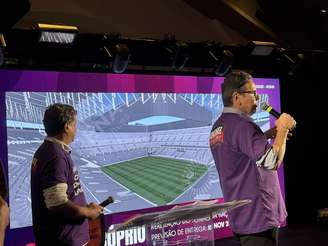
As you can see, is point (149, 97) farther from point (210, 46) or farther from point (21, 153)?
point (21, 153)

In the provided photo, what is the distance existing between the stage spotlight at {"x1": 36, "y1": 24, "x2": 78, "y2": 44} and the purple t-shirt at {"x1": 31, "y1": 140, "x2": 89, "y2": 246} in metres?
1.90

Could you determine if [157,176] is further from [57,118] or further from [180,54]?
[57,118]

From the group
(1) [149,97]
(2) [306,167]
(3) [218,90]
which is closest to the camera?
(1) [149,97]

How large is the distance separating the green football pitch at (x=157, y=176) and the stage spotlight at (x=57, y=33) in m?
1.20

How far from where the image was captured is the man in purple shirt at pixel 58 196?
2207mm

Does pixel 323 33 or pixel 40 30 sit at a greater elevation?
pixel 323 33

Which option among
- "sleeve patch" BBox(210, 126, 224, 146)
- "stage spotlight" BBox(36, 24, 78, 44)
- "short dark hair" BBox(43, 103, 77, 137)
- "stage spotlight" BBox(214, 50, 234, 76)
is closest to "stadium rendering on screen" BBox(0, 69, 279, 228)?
"stage spotlight" BBox(214, 50, 234, 76)

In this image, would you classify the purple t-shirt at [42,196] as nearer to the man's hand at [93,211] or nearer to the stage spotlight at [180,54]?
the man's hand at [93,211]

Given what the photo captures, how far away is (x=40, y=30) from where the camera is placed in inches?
157

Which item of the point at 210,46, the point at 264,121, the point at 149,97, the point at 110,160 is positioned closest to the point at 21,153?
the point at 110,160

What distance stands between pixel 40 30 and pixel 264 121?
276 centimetres

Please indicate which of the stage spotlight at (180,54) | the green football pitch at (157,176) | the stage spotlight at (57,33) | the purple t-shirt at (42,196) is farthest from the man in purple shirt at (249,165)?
the stage spotlight at (180,54)

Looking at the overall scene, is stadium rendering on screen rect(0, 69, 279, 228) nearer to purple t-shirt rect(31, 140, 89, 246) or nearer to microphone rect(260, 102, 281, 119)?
purple t-shirt rect(31, 140, 89, 246)

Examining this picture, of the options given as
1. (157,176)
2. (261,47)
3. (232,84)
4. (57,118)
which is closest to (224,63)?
(261,47)
